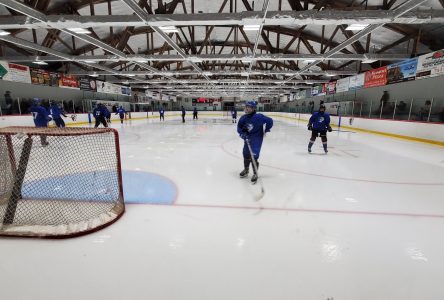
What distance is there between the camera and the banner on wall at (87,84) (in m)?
16.6

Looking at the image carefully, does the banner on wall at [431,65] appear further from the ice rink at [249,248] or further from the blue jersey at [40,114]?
the blue jersey at [40,114]

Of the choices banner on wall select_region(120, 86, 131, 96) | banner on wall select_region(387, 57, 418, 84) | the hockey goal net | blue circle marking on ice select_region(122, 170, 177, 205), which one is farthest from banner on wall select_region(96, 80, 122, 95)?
banner on wall select_region(387, 57, 418, 84)

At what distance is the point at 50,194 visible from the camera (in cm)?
309

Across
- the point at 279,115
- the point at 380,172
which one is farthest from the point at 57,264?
the point at 279,115

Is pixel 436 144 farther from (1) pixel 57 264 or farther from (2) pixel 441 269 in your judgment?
(1) pixel 57 264

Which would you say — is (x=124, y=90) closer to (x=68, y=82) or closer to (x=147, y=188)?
(x=68, y=82)

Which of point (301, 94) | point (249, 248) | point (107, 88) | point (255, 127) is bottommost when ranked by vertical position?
point (249, 248)

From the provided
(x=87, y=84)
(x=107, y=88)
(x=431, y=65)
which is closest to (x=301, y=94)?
(x=431, y=65)

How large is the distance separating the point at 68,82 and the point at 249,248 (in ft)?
58.0

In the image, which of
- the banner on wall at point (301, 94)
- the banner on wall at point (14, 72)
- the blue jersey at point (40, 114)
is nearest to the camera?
the blue jersey at point (40, 114)

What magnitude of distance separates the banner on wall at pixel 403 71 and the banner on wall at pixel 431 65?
265 millimetres

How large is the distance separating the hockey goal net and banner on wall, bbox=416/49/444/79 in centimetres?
1098

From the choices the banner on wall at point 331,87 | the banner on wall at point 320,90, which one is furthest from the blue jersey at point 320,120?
the banner on wall at point 320,90

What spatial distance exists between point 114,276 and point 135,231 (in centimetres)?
62
